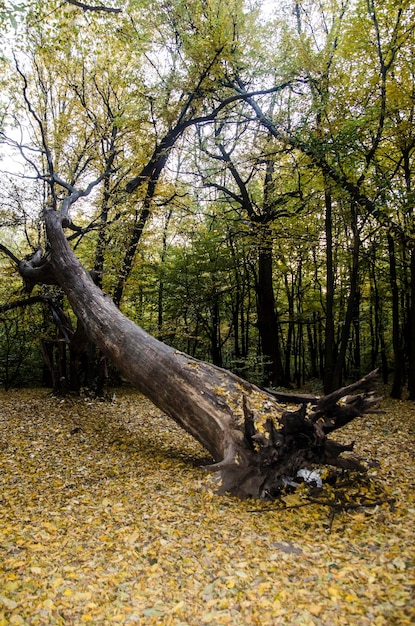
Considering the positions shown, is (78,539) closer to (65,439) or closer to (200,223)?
(65,439)

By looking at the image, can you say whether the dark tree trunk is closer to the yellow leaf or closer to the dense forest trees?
the dense forest trees

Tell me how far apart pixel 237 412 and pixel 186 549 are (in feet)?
5.62

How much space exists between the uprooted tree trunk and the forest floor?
0.96 feet

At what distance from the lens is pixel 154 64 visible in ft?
34.0

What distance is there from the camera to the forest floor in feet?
7.17

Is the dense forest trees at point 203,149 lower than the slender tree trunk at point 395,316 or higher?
higher

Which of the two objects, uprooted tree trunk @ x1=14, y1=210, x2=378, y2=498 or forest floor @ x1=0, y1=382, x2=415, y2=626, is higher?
uprooted tree trunk @ x1=14, y1=210, x2=378, y2=498

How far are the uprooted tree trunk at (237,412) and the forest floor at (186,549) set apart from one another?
Result: 0.29 meters

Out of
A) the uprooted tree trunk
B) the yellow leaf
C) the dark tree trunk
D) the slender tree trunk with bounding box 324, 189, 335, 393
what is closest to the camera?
the yellow leaf

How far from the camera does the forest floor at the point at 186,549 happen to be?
2186mm

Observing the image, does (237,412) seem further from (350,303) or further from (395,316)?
(395,316)

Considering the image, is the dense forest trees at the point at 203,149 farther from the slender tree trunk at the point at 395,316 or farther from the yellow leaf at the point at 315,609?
the yellow leaf at the point at 315,609

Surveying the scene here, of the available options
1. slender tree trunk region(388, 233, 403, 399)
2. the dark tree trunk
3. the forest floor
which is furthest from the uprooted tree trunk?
the dark tree trunk

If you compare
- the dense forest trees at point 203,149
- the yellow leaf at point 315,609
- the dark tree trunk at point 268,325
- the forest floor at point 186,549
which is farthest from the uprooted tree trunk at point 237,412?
the dark tree trunk at point 268,325
